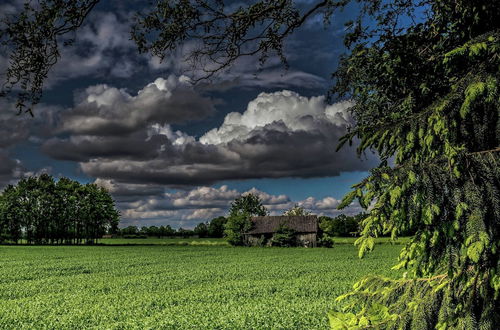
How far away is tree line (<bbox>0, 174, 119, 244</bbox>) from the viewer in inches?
3964

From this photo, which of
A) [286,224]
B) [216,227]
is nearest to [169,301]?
[286,224]

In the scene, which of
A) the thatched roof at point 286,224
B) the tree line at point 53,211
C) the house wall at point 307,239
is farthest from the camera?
the tree line at point 53,211

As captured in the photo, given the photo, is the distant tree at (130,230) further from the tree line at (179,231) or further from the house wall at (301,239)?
the house wall at (301,239)

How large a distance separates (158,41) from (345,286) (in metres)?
18.5

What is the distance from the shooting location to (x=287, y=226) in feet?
259

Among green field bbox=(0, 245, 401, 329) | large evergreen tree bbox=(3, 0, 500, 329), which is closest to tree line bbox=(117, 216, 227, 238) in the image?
green field bbox=(0, 245, 401, 329)

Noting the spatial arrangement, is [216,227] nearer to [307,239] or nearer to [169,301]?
[307,239]

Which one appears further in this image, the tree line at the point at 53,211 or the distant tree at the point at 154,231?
the distant tree at the point at 154,231

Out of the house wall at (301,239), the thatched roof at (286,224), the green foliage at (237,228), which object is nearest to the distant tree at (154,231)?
the green foliage at (237,228)

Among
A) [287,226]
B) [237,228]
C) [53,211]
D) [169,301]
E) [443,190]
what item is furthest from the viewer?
[53,211]

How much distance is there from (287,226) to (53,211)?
198ft

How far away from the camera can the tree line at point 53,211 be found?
3964 inches

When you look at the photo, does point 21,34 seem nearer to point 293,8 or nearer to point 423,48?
point 293,8

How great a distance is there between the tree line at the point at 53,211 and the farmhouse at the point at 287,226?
3586 cm
